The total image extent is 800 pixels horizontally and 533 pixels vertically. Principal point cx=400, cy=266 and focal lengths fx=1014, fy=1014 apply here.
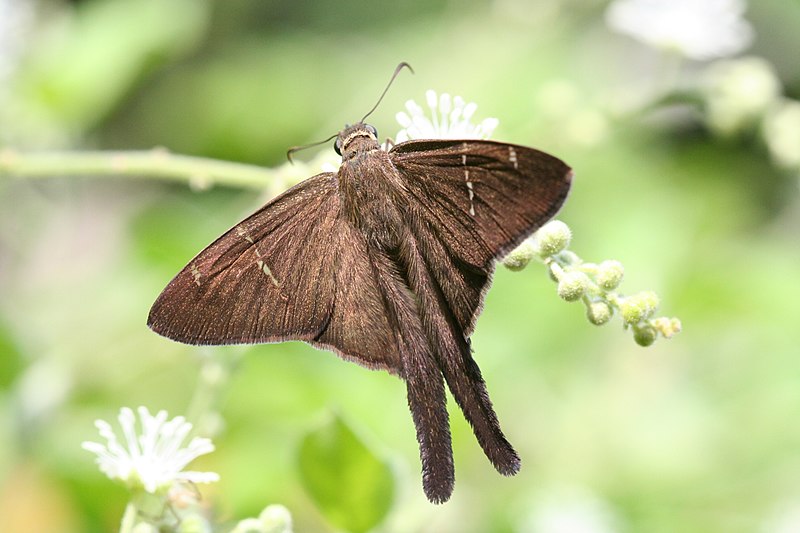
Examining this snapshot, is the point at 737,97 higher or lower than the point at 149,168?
higher

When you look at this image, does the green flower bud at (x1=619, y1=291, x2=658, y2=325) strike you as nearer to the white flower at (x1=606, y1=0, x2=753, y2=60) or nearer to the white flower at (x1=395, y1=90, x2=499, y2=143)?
the white flower at (x1=395, y1=90, x2=499, y2=143)

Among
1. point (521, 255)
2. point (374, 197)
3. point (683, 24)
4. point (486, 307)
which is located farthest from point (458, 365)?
point (683, 24)

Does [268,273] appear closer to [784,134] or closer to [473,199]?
[473,199]

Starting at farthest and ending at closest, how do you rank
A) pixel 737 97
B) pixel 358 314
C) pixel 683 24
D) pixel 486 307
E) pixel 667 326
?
1. pixel 486 307
2. pixel 683 24
3. pixel 737 97
4. pixel 358 314
5. pixel 667 326

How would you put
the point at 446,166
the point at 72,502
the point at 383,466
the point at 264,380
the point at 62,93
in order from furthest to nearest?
1. the point at 62,93
2. the point at 264,380
3. the point at 72,502
4. the point at 383,466
5. the point at 446,166

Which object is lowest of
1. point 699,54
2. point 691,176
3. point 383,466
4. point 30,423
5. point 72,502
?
point 383,466

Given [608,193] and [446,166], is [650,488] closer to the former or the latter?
[608,193]

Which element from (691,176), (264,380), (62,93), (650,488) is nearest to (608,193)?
(691,176)
